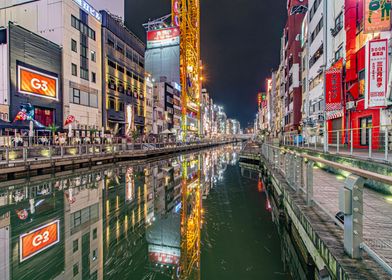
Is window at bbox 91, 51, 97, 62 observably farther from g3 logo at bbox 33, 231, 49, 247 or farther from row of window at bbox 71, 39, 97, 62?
g3 logo at bbox 33, 231, 49, 247

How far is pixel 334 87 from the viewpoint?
22719 millimetres

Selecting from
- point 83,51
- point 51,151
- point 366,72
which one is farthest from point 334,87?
Result: point 83,51

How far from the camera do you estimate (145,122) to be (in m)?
58.1

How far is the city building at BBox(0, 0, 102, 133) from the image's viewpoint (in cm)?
3478

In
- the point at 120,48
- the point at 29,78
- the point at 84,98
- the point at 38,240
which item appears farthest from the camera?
the point at 120,48

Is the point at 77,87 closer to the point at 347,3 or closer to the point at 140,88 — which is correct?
the point at 140,88

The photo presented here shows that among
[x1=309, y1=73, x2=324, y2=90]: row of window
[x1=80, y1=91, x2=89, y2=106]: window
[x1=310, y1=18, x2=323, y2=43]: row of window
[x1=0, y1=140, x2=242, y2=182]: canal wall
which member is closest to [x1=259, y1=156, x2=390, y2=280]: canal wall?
[x1=0, y1=140, x2=242, y2=182]: canal wall

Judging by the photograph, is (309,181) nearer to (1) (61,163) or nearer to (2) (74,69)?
(1) (61,163)

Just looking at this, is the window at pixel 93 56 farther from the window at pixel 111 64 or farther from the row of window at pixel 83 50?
the window at pixel 111 64

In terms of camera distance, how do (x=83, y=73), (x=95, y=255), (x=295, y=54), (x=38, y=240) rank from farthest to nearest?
(x=295, y=54), (x=83, y=73), (x=38, y=240), (x=95, y=255)

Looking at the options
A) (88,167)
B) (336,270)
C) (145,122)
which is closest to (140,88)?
(145,122)

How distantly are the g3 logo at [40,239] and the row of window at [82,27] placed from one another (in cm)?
3805

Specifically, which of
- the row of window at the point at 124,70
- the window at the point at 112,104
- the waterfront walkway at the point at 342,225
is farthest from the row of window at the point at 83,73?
the waterfront walkway at the point at 342,225

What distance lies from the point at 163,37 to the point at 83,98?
5293 cm
